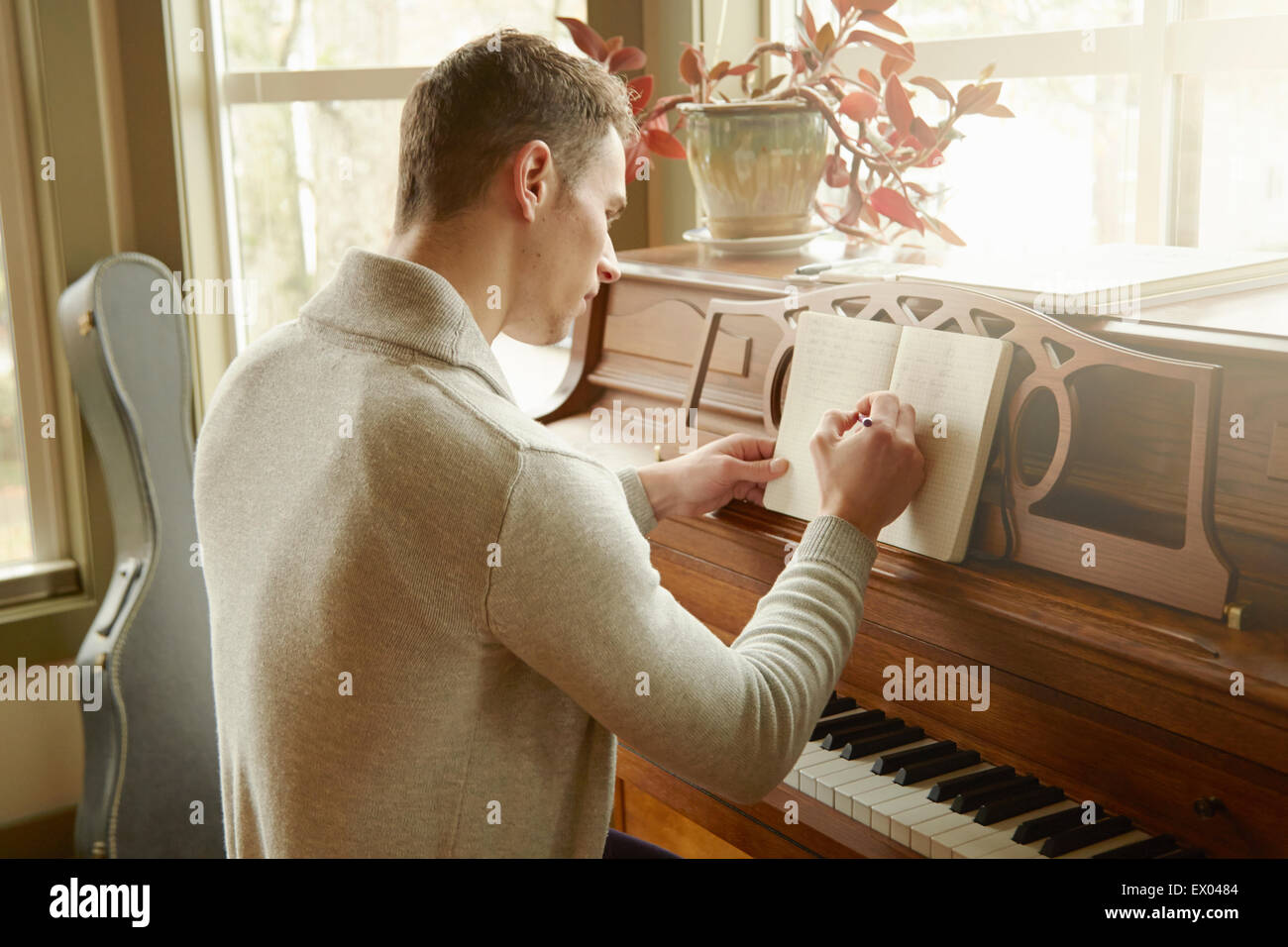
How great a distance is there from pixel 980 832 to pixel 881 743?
20 cm

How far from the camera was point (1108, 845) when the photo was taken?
1.16 meters

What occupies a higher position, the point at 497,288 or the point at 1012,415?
the point at 497,288

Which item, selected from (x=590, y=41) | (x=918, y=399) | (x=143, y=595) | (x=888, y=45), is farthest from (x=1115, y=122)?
(x=143, y=595)

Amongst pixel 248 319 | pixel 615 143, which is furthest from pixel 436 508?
pixel 248 319

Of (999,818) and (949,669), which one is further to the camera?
(949,669)

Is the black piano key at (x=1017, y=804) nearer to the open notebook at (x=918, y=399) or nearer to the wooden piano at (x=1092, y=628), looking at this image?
the wooden piano at (x=1092, y=628)

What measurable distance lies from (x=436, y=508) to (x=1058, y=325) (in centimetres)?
68

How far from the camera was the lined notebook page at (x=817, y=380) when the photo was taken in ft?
4.77

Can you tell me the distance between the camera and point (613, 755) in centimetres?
121

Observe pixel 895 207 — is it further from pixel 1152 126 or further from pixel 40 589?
pixel 40 589

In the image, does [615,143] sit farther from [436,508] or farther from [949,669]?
[949,669]

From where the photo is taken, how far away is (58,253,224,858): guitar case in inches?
94.1

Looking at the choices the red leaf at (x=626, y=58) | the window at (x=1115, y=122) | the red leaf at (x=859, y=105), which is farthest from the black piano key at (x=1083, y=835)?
the red leaf at (x=626, y=58)
